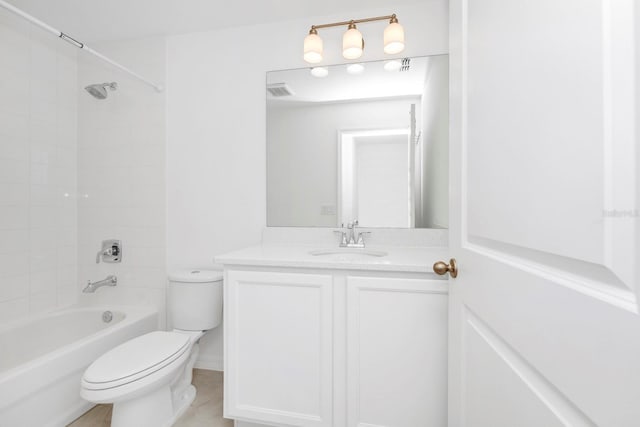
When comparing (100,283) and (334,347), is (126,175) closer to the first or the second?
(100,283)

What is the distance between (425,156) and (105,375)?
1878 mm

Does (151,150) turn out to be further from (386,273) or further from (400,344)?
(400,344)

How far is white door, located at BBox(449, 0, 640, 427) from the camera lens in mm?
376

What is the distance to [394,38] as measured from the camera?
1.69m

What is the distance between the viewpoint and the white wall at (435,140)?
174cm

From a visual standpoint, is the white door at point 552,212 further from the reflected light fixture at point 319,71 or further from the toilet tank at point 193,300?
the toilet tank at point 193,300

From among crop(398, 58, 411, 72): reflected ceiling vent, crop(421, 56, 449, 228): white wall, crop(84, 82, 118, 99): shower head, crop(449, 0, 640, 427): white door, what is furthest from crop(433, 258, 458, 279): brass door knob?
crop(84, 82, 118, 99): shower head

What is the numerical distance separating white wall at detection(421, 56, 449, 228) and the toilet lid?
1.50 metres

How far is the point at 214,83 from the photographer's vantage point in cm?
208

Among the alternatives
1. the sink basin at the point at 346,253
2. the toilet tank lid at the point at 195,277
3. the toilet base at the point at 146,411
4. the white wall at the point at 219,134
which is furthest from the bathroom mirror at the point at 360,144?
the toilet base at the point at 146,411

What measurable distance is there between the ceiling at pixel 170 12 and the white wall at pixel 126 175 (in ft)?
0.57

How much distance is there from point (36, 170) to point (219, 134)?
3.95ft

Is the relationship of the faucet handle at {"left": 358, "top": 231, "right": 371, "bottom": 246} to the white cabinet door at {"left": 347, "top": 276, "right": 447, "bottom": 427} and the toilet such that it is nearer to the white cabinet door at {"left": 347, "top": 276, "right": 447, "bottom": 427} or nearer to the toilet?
the white cabinet door at {"left": 347, "top": 276, "right": 447, "bottom": 427}

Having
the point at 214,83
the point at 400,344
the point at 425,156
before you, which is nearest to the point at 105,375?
the point at 400,344
